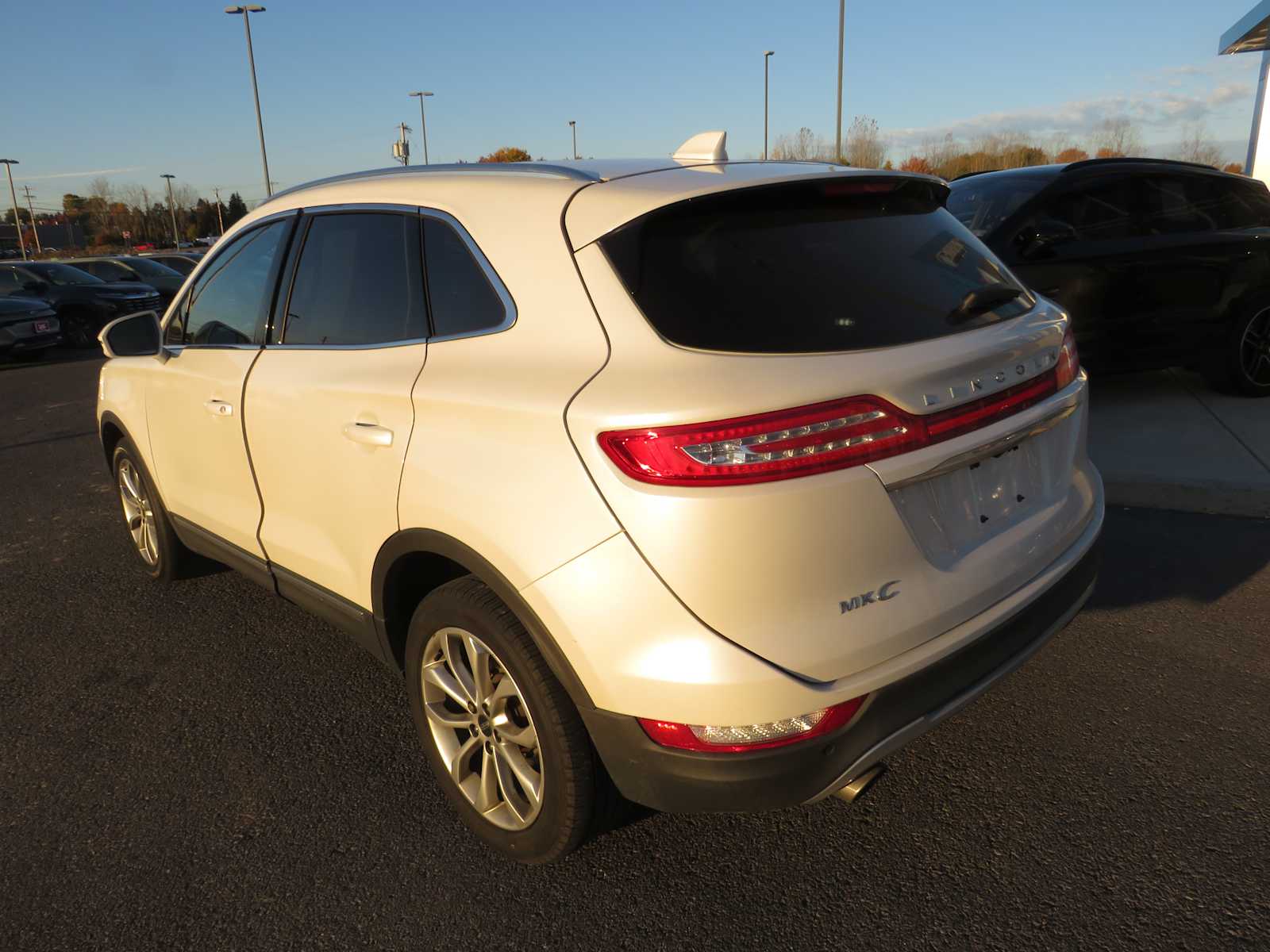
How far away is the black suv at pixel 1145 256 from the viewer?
6.43m

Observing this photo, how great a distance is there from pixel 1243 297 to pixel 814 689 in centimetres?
629

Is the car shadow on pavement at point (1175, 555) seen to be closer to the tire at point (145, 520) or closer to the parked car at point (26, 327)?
the tire at point (145, 520)

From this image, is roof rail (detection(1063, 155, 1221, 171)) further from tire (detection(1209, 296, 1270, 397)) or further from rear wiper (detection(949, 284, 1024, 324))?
rear wiper (detection(949, 284, 1024, 324))

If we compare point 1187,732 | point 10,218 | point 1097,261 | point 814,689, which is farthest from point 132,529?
point 10,218

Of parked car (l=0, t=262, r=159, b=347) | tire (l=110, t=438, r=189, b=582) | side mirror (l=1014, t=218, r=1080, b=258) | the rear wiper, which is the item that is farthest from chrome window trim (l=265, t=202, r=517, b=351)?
parked car (l=0, t=262, r=159, b=347)

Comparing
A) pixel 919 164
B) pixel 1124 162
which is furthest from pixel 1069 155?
pixel 1124 162

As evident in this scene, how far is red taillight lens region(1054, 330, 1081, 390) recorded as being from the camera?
2625 mm

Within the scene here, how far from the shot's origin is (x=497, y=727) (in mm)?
2518

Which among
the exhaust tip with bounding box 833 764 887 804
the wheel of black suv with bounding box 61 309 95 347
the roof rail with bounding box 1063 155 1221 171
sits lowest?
the wheel of black suv with bounding box 61 309 95 347

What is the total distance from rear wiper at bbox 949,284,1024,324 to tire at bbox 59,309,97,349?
713 inches

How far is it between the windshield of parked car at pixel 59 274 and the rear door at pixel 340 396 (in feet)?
55.9

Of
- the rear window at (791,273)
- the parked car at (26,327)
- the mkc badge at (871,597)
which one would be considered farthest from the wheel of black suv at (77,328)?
the mkc badge at (871,597)

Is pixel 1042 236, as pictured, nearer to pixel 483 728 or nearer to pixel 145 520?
pixel 483 728

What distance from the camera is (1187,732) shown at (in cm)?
299
